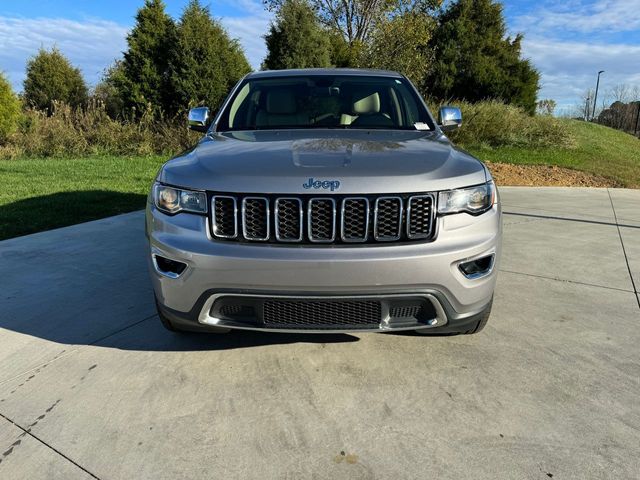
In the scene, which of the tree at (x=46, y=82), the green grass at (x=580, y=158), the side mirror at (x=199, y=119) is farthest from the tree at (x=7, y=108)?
the green grass at (x=580, y=158)

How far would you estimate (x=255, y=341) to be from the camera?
3064 millimetres

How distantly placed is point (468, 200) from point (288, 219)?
91 centimetres

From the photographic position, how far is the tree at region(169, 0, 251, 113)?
46.2ft

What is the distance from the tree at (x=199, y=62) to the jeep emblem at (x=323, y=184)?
41.1 ft

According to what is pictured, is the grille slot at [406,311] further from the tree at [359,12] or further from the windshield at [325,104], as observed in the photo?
the tree at [359,12]

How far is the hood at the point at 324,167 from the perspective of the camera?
2377 millimetres

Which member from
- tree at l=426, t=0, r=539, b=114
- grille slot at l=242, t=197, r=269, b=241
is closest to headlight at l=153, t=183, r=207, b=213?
grille slot at l=242, t=197, r=269, b=241

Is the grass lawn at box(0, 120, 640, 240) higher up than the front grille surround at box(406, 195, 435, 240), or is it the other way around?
the front grille surround at box(406, 195, 435, 240)

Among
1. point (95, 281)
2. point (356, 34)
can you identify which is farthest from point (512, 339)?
point (356, 34)

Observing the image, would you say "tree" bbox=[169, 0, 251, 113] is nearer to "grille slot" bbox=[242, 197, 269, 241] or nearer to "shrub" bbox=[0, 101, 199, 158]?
"shrub" bbox=[0, 101, 199, 158]

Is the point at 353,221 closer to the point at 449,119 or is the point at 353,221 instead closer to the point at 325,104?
the point at 325,104

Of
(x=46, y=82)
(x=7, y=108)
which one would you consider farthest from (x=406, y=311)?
(x=46, y=82)

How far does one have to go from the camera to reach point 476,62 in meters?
22.5

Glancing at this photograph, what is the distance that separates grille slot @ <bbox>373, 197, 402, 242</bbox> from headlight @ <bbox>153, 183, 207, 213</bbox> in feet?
2.77
